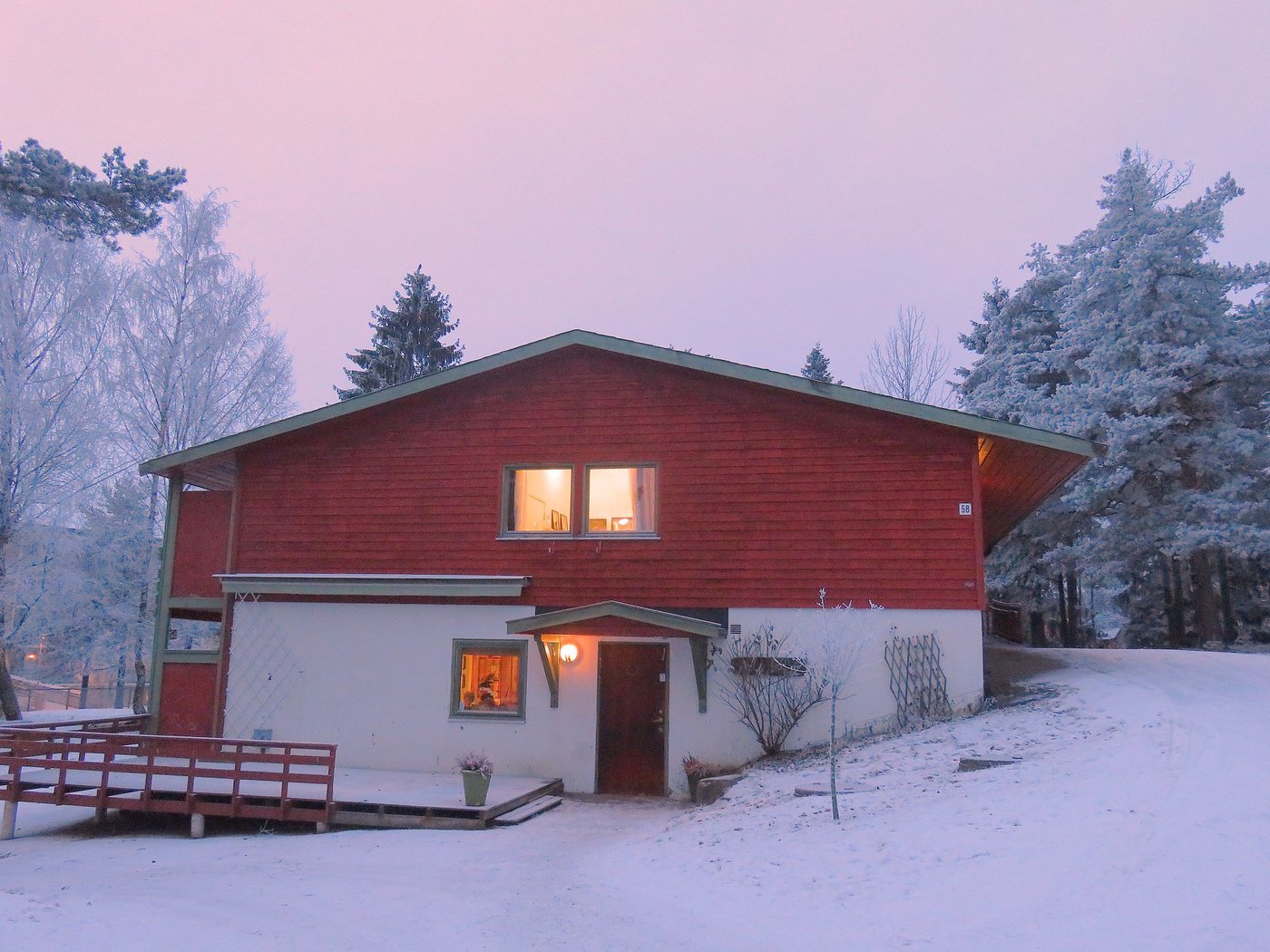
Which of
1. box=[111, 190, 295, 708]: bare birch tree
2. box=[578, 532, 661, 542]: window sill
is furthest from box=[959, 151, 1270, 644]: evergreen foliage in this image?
box=[111, 190, 295, 708]: bare birch tree

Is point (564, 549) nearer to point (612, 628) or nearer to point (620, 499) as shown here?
point (620, 499)

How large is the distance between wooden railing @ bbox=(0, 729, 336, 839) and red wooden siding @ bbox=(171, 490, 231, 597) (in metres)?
3.09

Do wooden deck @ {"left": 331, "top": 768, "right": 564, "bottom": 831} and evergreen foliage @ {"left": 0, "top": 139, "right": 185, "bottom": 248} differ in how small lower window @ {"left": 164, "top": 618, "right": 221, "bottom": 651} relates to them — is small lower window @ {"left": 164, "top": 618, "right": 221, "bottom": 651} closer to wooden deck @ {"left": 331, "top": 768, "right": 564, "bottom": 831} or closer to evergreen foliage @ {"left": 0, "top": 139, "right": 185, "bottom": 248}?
evergreen foliage @ {"left": 0, "top": 139, "right": 185, "bottom": 248}

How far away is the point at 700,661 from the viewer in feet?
42.1

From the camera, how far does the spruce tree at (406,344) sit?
122ft

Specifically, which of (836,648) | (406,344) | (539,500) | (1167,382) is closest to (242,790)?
(539,500)

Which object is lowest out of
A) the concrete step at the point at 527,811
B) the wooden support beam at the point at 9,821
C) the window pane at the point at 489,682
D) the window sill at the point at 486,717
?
the wooden support beam at the point at 9,821

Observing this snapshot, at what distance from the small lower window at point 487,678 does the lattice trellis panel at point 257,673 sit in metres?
2.50

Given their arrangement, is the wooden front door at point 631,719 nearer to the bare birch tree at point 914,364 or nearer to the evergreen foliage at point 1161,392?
the evergreen foliage at point 1161,392

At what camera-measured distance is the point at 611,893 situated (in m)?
7.72

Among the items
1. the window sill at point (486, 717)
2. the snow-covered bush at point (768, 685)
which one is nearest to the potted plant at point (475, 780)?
the window sill at point (486, 717)

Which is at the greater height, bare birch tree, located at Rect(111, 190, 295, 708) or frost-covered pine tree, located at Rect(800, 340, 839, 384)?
frost-covered pine tree, located at Rect(800, 340, 839, 384)

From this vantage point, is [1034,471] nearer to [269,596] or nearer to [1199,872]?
[1199,872]

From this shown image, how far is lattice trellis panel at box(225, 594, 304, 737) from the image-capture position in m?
14.3
